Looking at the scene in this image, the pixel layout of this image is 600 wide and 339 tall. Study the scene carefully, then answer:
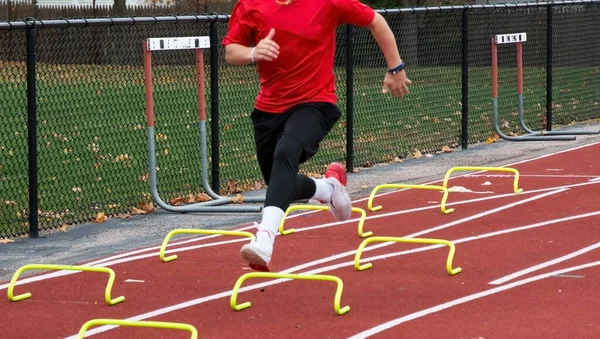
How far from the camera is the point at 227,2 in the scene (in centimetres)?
4528

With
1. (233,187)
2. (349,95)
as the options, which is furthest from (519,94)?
(233,187)

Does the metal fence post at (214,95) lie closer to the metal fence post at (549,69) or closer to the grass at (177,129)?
the grass at (177,129)

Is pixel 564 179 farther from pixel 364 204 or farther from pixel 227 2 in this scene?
pixel 227 2

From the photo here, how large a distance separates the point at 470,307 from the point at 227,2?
38.4 m

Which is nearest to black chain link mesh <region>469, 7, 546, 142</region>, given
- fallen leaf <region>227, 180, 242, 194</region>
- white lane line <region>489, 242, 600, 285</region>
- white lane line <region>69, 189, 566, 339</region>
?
fallen leaf <region>227, 180, 242, 194</region>

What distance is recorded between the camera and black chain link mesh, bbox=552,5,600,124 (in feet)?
70.2

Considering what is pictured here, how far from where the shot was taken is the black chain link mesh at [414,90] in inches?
667

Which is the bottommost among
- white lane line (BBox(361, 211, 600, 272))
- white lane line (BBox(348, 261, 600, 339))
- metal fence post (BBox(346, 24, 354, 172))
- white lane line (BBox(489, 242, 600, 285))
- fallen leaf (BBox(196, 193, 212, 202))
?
white lane line (BBox(348, 261, 600, 339))

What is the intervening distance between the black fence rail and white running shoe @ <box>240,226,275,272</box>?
11.2ft

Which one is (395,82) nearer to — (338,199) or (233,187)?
(338,199)


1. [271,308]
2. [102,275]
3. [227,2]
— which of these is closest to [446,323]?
[271,308]

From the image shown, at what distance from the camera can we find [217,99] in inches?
507

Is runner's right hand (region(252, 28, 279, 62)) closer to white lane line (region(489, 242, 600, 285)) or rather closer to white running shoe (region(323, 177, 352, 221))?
white running shoe (region(323, 177, 352, 221))

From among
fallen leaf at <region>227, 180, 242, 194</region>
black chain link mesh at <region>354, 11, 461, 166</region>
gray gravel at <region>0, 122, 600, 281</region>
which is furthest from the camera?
black chain link mesh at <region>354, 11, 461, 166</region>
